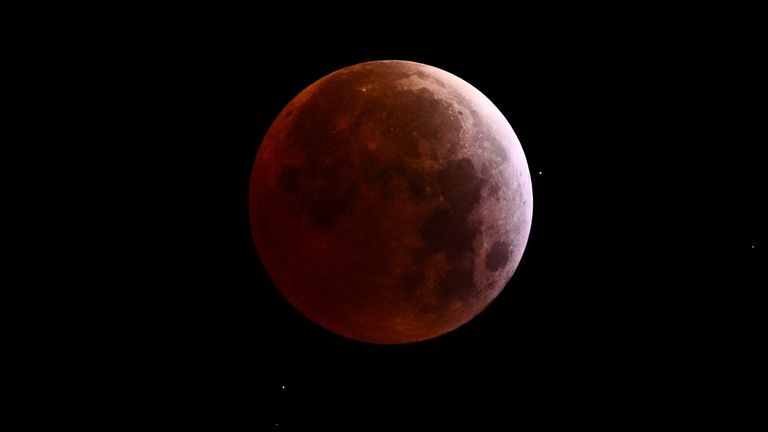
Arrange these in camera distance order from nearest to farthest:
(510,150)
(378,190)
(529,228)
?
1. (378,190)
2. (510,150)
3. (529,228)

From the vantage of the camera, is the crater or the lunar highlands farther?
the crater

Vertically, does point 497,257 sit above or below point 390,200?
below

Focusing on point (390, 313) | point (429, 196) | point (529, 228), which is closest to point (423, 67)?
point (429, 196)

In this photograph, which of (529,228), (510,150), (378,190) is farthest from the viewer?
(529,228)

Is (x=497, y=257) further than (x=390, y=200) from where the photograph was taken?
Yes

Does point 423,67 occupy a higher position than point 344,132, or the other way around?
point 423,67

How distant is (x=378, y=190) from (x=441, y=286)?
0.67 meters

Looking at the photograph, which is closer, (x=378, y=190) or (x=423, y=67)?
(x=378, y=190)

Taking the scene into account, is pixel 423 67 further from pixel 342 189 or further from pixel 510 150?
pixel 342 189

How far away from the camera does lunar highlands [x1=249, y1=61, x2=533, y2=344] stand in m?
2.60

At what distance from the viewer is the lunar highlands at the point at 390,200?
260 cm

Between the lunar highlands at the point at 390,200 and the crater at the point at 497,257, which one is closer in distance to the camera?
the lunar highlands at the point at 390,200

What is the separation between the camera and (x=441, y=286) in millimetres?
2771

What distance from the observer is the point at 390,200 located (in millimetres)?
2570
